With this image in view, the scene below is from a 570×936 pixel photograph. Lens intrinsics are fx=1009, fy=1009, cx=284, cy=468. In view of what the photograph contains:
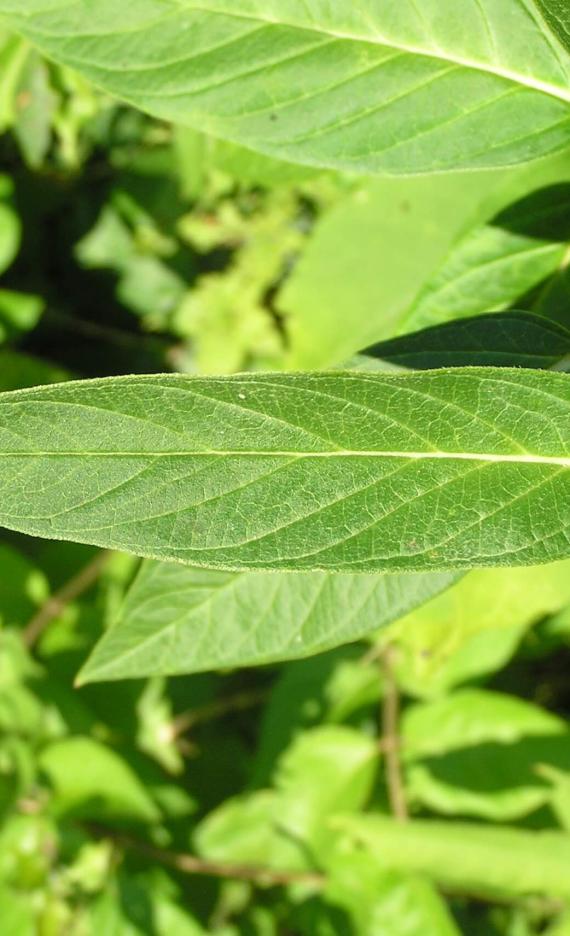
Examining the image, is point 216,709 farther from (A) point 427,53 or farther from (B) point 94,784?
(A) point 427,53

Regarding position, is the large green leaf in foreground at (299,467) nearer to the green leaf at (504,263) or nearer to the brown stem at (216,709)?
the green leaf at (504,263)

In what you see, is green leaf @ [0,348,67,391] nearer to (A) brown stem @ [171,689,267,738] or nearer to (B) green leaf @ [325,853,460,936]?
(A) brown stem @ [171,689,267,738]

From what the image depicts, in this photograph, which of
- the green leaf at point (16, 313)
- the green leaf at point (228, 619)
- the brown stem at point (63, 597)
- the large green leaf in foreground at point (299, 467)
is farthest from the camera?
the green leaf at point (16, 313)

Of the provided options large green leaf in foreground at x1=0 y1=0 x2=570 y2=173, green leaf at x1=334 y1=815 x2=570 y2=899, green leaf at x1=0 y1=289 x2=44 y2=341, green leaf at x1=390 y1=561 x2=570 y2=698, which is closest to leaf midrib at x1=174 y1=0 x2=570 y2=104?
large green leaf in foreground at x1=0 y1=0 x2=570 y2=173

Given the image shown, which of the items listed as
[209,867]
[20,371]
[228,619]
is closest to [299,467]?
[228,619]

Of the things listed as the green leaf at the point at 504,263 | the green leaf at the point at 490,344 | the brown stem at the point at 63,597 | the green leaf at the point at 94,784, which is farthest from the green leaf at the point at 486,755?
the green leaf at the point at 490,344

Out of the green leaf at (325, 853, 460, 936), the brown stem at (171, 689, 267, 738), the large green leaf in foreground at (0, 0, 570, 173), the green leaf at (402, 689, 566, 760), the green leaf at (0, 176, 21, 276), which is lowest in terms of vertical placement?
the brown stem at (171, 689, 267, 738)
